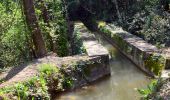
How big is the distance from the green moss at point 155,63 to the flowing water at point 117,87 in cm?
40

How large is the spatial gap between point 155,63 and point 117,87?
5.19 ft

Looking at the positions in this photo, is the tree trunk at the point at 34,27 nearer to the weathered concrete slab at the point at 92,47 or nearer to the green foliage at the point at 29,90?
the weathered concrete slab at the point at 92,47

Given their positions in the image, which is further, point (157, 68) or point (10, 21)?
point (10, 21)

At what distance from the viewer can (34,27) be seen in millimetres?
13125

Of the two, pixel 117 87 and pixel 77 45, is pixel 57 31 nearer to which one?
pixel 77 45

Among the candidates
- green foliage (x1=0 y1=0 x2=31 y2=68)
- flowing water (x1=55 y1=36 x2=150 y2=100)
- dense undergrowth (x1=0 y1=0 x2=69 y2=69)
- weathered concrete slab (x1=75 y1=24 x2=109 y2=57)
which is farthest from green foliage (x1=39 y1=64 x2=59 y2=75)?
green foliage (x1=0 y1=0 x2=31 y2=68)

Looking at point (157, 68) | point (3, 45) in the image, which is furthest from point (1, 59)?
point (157, 68)

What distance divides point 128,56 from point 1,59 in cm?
576

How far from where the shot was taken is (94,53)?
13453 mm

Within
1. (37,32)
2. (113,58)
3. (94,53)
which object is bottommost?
(113,58)

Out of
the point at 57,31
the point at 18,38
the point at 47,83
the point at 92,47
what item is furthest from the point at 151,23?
the point at 47,83

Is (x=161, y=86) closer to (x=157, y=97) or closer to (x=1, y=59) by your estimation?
(x=157, y=97)

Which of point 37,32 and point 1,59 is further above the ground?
point 37,32

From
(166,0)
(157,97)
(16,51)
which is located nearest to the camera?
(157,97)
